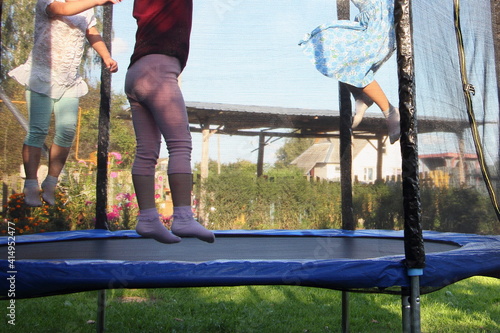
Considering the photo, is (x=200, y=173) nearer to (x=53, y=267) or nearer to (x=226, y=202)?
(x=226, y=202)

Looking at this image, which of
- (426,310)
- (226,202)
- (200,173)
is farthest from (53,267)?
(426,310)

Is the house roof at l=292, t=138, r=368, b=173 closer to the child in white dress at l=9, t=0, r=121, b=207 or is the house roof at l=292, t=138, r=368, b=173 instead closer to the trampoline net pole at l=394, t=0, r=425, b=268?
the trampoline net pole at l=394, t=0, r=425, b=268

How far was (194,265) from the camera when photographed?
125 centimetres

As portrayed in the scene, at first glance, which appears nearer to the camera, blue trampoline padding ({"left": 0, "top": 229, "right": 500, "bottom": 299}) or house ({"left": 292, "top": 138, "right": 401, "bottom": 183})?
blue trampoline padding ({"left": 0, "top": 229, "right": 500, "bottom": 299})

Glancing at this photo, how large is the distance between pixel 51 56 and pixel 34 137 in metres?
0.25

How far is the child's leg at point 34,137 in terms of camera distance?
1.54 m

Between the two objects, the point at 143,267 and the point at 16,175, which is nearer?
the point at 143,267

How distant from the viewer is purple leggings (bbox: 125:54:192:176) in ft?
4.69

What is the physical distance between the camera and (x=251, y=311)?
2.43m

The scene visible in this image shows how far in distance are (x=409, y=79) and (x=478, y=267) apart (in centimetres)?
58

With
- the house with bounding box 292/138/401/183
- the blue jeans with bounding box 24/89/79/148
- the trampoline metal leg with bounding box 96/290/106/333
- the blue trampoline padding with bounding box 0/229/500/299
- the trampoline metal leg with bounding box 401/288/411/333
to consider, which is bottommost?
the trampoline metal leg with bounding box 96/290/106/333

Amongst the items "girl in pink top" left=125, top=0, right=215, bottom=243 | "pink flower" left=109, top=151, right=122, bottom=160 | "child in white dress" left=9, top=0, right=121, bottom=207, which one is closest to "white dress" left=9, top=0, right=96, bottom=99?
"child in white dress" left=9, top=0, right=121, bottom=207

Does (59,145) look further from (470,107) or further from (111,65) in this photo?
(470,107)

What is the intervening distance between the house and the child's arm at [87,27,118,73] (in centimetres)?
72
